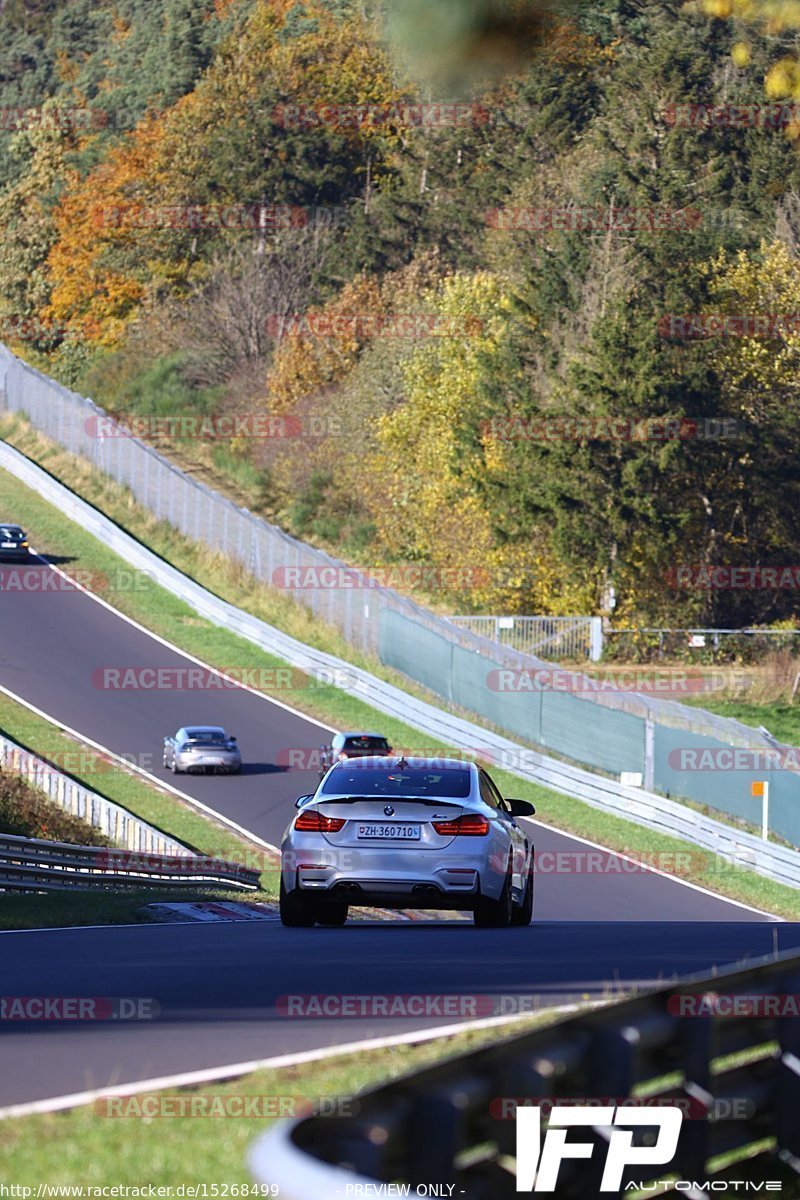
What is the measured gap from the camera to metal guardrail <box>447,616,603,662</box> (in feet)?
204

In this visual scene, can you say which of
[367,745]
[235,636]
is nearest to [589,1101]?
[367,745]

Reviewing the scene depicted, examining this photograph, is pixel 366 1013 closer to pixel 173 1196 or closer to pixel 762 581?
pixel 173 1196

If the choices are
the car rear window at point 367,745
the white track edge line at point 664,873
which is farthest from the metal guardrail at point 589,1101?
the car rear window at point 367,745

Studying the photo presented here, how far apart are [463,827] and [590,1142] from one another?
29.6 ft

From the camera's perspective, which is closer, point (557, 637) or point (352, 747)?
point (352, 747)

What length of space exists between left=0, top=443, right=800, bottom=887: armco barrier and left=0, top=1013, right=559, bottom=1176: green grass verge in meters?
24.9

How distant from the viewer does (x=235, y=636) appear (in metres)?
57.4

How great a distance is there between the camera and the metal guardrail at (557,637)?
62.2m

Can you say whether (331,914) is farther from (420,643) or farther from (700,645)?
(700,645)

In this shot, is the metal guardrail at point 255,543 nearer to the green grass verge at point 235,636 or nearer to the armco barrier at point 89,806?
the green grass verge at point 235,636

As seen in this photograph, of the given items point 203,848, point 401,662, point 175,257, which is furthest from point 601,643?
point 175,257

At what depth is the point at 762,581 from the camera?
75.2 metres

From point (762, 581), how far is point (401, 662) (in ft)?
85.1

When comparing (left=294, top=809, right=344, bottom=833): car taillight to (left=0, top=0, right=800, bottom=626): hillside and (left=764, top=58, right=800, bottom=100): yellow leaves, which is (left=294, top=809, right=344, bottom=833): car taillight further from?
(left=0, top=0, right=800, bottom=626): hillside
